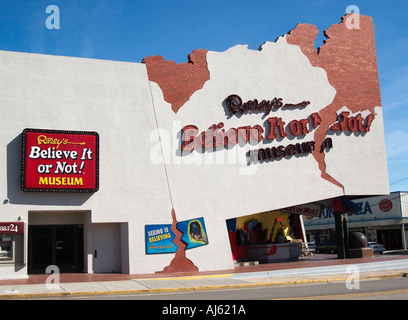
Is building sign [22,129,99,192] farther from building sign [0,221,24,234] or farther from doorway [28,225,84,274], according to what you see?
doorway [28,225,84,274]

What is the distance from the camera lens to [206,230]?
26.5 metres

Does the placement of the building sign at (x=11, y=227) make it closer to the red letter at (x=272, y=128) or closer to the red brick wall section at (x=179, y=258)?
the red brick wall section at (x=179, y=258)

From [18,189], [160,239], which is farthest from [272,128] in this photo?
[18,189]

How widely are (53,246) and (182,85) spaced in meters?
10.7

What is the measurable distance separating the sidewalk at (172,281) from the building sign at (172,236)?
1481 mm

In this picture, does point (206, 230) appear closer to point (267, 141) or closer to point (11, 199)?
point (267, 141)

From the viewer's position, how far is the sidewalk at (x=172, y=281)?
17516 mm

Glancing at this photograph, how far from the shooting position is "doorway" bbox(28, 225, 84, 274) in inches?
982

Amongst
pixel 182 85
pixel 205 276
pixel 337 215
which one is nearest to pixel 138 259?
pixel 205 276

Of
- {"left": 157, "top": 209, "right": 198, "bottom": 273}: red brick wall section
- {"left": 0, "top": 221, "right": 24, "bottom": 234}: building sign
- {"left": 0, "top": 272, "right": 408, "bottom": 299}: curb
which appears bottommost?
{"left": 0, "top": 272, "right": 408, "bottom": 299}: curb

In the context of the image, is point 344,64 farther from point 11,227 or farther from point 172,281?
point 11,227

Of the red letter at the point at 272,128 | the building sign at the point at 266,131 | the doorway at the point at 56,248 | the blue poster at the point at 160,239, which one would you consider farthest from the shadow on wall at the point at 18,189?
the red letter at the point at 272,128

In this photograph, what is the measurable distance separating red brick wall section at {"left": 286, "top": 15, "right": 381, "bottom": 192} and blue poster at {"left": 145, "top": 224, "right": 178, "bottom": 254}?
10.4 metres

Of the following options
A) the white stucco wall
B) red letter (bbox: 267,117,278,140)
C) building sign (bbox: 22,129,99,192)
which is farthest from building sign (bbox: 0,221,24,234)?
red letter (bbox: 267,117,278,140)
